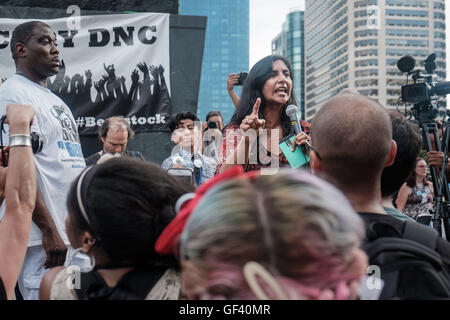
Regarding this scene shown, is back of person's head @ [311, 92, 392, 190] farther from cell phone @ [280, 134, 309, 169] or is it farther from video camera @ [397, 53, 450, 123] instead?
video camera @ [397, 53, 450, 123]

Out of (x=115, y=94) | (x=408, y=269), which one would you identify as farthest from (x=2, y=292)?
(x=115, y=94)

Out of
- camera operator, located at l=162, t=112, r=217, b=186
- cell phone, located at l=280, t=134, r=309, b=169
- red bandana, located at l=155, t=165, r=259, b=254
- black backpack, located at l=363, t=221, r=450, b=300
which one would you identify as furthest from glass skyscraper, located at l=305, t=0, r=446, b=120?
red bandana, located at l=155, t=165, r=259, b=254

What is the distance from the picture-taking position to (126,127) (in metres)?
4.18

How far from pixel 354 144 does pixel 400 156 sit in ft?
1.54

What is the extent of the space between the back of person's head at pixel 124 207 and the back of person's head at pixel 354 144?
0.50 meters

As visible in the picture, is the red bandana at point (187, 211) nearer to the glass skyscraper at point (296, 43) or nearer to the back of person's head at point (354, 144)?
Result: the back of person's head at point (354, 144)

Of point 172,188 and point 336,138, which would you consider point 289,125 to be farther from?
point 172,188

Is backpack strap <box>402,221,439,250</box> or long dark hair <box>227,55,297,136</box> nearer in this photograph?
backpack strap <box>402,221,439,250</box>

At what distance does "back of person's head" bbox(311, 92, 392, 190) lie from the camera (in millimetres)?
1429

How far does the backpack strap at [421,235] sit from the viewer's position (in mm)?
1243

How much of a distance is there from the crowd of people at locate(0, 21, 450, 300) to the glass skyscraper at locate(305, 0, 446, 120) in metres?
103

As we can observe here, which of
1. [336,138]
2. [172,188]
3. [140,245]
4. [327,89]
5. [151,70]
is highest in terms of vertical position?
[327,89]
